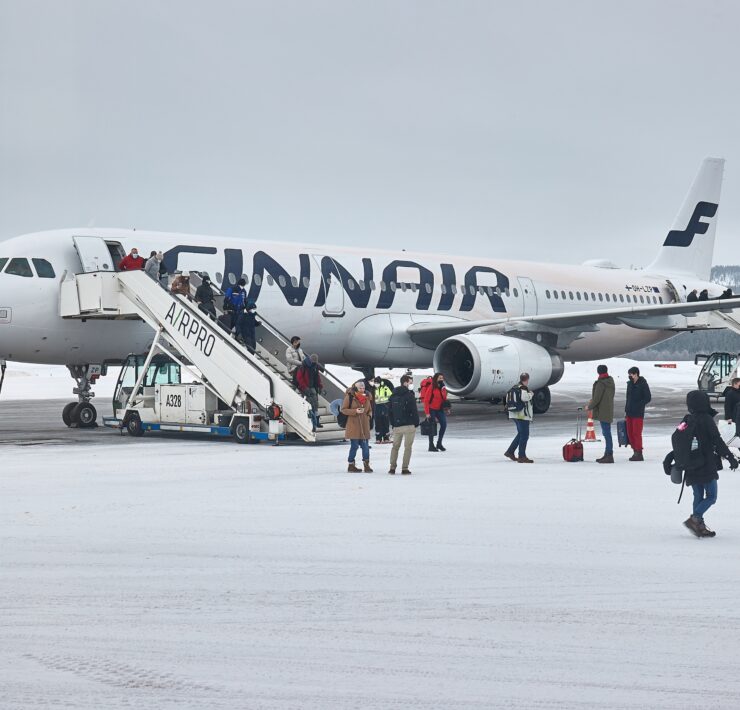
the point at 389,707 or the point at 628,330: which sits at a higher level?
the point at 628,330

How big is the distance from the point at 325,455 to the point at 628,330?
1933 centimetres

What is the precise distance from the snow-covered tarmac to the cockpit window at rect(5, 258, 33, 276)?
8.65m

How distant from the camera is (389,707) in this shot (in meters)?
5.40

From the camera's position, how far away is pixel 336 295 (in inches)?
1046

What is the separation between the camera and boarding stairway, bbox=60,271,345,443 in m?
19.6

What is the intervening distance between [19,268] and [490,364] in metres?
10.4

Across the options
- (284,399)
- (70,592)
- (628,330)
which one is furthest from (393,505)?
(628,330)

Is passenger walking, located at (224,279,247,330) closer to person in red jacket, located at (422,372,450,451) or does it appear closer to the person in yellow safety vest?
the person in yellow safety vest

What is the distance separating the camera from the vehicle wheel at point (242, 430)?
19.7 meters

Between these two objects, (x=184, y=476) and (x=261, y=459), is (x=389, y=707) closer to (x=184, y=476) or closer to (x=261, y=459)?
(x=184, y=476)

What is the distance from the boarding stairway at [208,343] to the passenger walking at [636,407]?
5244 millimetres

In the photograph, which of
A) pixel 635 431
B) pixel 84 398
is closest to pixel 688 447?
pixel 635 431

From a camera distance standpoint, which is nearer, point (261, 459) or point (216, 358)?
point (261, 459)

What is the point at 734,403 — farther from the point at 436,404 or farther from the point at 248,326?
the point at 248,326
